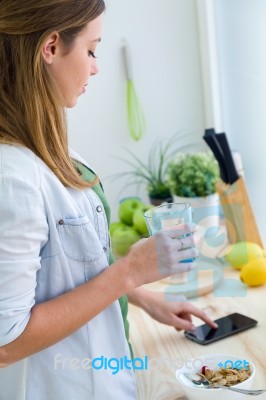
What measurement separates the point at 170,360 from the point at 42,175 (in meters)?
0.45

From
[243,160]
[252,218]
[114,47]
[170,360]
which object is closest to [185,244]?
[170,360]

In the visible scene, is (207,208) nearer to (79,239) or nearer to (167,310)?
(167,310)

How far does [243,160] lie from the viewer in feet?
5.90

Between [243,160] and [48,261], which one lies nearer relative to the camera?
[48,261]

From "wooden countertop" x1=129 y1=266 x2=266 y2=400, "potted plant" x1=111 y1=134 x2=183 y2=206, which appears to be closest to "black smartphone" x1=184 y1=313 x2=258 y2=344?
"wooden countertop" x1=129 y1=266 x2=266 y2=400

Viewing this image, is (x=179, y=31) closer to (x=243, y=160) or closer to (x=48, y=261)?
(x=243, y=160)

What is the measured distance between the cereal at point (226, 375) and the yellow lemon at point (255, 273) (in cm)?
45

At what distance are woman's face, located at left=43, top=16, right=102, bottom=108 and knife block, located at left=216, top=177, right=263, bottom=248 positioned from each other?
0.75 meters

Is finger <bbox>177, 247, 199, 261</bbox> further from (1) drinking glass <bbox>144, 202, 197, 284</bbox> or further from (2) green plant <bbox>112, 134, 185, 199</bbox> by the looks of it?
(2) green plant <bbox>112, 134, 185, 199</bbox>

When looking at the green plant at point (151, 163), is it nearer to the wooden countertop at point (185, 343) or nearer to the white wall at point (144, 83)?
the white wall at point (144, 83)

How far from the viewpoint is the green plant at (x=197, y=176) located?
1674 millimetres

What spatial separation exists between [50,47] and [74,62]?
5cm

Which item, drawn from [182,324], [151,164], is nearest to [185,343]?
[182,324]

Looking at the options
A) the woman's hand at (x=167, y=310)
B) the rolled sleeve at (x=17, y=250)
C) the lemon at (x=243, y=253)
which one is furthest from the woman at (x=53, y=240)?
the lemon at (x=243, y=253)
